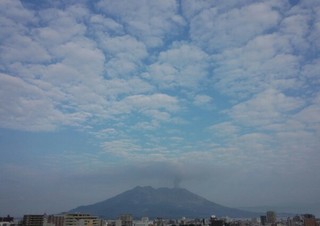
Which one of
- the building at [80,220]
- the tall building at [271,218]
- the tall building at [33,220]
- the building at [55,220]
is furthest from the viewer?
the tall building at [271,218]

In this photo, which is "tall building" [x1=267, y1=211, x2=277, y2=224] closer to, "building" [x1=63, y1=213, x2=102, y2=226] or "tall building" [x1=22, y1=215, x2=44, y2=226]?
"building" [x1=63, y1=213, x2=102, y2=226]

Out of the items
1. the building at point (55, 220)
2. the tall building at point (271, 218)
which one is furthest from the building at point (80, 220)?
the tall building at point (271, 218)

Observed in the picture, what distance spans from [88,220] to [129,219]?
46920mm

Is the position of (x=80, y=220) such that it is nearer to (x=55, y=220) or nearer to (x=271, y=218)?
(x=55, y=220)

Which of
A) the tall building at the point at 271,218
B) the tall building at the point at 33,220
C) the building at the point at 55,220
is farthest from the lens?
the tall building at the point at 271,218

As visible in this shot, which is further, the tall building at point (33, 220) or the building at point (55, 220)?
the building at point (55, 220)

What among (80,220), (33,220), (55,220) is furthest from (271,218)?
(33,220)

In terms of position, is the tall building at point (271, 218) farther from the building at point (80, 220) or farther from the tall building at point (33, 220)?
the tall building at point (33, 220)

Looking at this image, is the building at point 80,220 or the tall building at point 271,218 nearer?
the building at point 80,220

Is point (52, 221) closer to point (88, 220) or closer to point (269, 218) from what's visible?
point (88, 220)

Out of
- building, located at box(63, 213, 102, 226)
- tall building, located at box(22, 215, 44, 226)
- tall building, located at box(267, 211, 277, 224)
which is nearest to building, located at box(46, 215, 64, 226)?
building, located at box(63, 213, 102, 226)

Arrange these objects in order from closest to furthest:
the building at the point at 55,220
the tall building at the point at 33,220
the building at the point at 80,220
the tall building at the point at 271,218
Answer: the tall building at the point at 33,220
the building at the point at 80,220
the building at the point at 55,220
the tall building at the point at 271,218

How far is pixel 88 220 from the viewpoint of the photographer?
104688 millimetres

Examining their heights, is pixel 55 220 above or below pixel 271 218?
above
